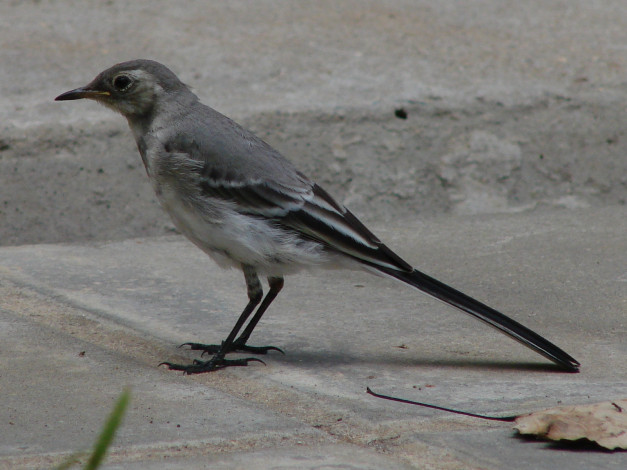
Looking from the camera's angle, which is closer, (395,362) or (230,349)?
(395,362)

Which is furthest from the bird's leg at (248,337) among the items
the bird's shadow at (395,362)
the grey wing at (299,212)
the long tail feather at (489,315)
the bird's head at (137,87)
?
the bird's head at (137,87)

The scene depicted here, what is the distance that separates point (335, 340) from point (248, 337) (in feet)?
1.15

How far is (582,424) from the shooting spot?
268cm

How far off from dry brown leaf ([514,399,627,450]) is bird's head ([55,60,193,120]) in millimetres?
2128

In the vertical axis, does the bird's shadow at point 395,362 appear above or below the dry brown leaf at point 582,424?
below

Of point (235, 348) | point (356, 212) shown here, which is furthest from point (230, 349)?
point (356, 212)

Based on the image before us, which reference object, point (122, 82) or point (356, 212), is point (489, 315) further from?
point (356, 212)

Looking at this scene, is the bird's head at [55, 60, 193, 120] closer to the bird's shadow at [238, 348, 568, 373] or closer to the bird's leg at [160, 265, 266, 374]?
the bird's leg at [160, 265, 266, 374]

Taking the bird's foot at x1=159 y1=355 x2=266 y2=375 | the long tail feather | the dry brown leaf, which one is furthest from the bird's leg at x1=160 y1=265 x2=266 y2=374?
the dry brown leaf

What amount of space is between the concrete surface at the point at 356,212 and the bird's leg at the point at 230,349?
0.27 feet

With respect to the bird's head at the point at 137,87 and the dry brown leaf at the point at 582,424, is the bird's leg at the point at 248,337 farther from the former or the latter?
the dry brown leaf at the point at 582,424

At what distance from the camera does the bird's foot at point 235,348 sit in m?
3.70

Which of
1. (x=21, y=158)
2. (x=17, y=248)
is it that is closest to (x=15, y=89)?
(x=21, y=158)

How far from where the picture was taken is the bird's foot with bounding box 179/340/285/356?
12.1 ft
